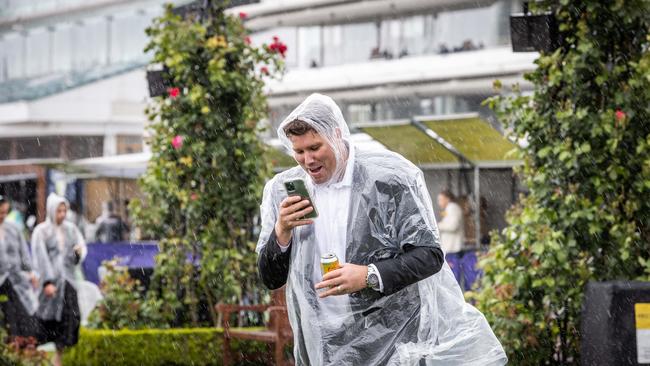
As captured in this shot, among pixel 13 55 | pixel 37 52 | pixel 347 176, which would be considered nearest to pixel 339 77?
pixel 37 52

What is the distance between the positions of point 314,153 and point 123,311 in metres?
5.96

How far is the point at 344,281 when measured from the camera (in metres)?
3.52

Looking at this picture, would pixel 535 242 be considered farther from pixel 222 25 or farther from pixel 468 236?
pixel 468 236

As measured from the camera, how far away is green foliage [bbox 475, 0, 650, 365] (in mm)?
6539

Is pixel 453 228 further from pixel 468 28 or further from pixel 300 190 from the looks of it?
pixel 468 28

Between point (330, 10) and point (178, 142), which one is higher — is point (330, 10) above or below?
above

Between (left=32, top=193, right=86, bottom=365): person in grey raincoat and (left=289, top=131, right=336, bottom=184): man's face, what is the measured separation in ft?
21.3

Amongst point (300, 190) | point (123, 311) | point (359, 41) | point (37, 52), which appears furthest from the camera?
point (37, 52)

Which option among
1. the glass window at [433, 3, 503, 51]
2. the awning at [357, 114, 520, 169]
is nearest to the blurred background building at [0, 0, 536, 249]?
the glass window at [433, 3, 503, 51]

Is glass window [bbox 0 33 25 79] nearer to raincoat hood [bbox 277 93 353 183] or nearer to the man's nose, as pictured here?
raincoat hood [bbox 277 93 353 183]

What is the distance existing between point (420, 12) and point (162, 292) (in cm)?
2663

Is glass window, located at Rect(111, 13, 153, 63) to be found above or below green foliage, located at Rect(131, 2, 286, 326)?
above

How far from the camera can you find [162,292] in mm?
9305

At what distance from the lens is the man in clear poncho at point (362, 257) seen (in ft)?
12.2
